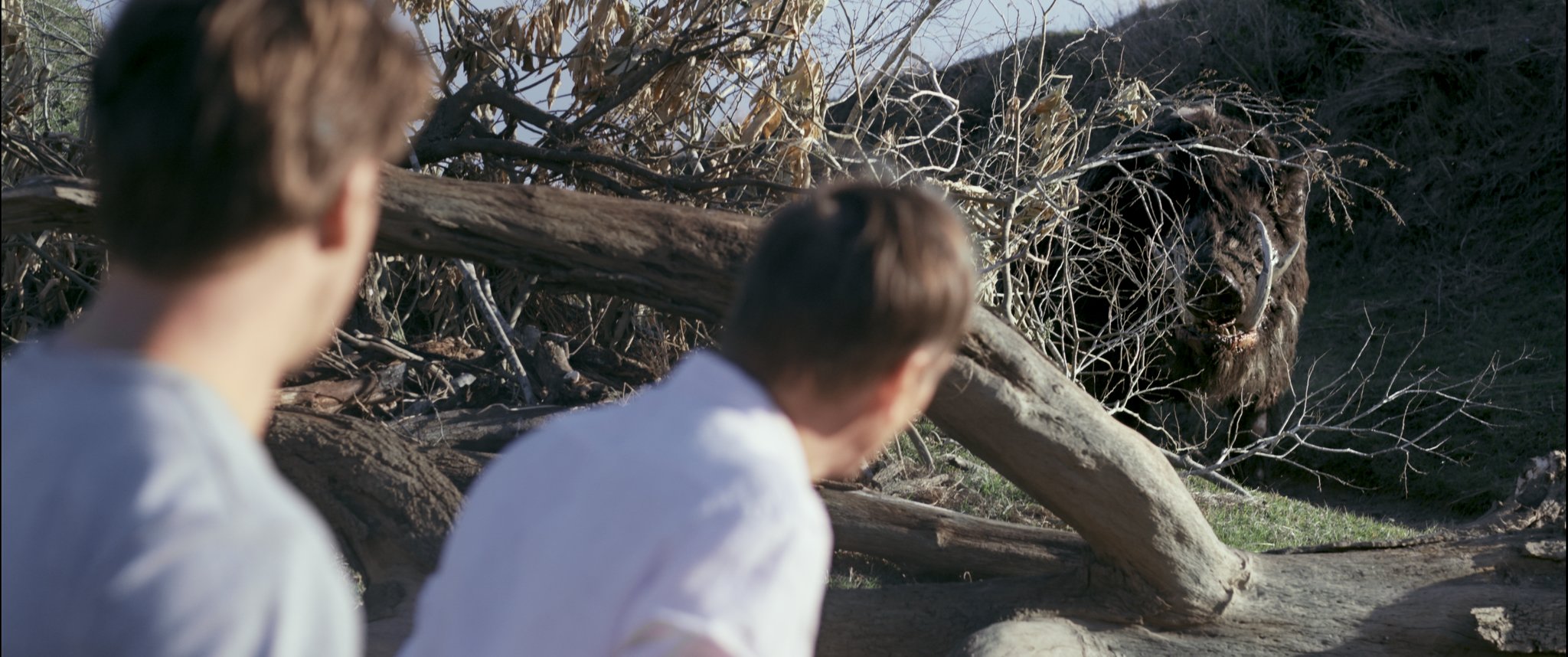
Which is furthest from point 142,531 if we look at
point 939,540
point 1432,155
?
point 1432,155

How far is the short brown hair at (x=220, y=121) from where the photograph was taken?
897 mm

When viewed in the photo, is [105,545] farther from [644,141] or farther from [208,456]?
[644,141]

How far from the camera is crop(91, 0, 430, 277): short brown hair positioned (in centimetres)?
90

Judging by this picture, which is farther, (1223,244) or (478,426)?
(1223,244)

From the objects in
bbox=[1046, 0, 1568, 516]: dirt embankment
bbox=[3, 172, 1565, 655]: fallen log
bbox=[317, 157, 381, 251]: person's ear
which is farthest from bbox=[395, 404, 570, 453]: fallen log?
bbox=[1046, 0, 1568, 516]: dirt embankment

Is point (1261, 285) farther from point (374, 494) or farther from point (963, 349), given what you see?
point (374, 494)

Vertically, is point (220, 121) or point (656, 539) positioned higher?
point (220, 121)

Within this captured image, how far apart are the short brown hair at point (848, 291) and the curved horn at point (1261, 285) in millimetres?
7169

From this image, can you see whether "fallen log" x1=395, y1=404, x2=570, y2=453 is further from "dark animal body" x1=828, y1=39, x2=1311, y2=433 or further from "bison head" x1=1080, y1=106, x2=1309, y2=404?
"bison head" x1=1080, y1=106, x2=1309, y2=404

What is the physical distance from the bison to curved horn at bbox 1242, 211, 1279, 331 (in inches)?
0.4

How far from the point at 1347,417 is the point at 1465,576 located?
22.6ft

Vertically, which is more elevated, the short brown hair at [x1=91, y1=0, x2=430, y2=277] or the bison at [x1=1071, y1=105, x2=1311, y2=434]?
the short brown hair at [x1=91, y1=0, x2=430, y2=277]

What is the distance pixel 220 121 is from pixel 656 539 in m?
0.59

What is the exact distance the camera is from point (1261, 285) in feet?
26.9
